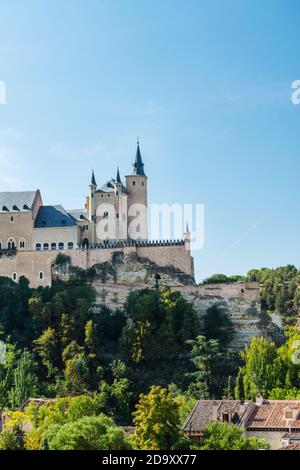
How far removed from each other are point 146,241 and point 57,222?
6.97m

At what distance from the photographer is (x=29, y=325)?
79.8 meters

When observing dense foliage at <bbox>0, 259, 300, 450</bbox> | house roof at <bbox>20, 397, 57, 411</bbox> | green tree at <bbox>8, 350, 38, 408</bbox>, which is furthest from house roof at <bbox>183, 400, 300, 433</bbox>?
green tree at <bbox>8, 350, 38, 408</bbox>

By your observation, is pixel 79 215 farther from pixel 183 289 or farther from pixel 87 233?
pixel 183 289

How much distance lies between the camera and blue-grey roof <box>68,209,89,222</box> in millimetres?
85000

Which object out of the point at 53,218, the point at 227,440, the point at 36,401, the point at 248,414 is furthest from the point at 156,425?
the point at 53,218

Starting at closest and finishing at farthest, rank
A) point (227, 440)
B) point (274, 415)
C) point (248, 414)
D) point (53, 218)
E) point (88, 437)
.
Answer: point (88, 437)
point (227, 440)
point (274, 415)
point (248, 414)
point (53, 218)

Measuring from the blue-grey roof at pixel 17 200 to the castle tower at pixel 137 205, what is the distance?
24.8 feet

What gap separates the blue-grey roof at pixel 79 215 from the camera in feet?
279

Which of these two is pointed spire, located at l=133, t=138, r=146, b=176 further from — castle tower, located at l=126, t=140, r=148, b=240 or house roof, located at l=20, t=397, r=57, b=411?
house roof, located at l=20, t=397, r=57, b=411

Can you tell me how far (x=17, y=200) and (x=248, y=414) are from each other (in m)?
34.9

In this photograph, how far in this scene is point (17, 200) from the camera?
284 feet
